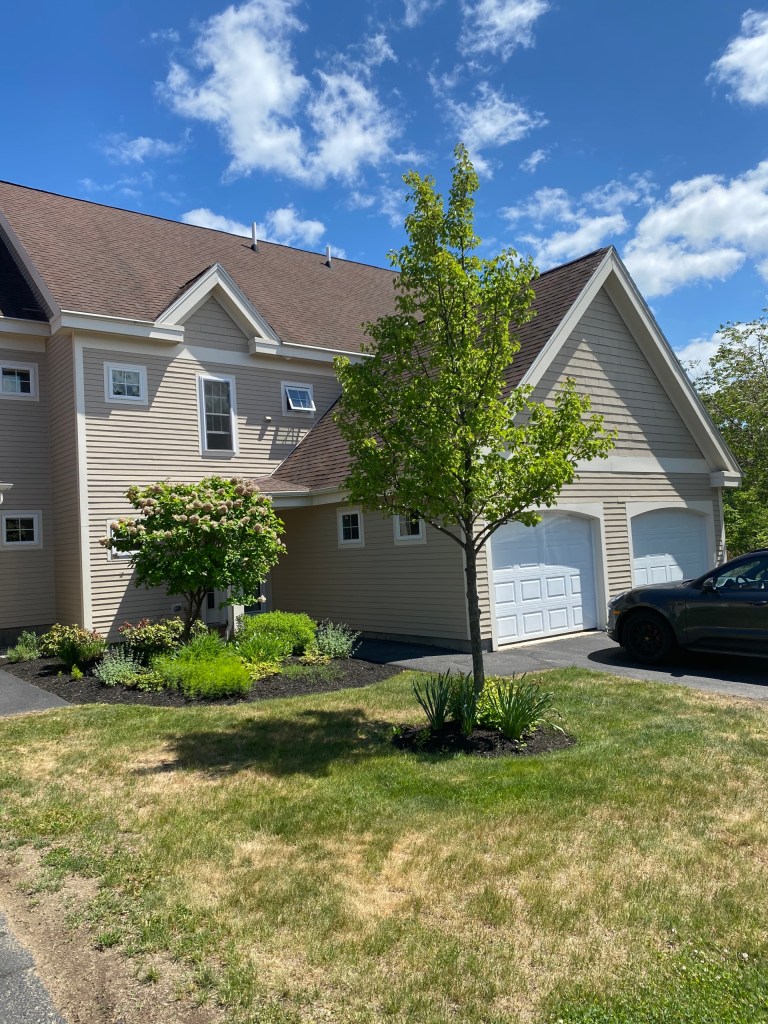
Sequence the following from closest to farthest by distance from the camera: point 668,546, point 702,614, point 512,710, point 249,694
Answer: point 512,710, point 249,694, point 702,614, point 668,546

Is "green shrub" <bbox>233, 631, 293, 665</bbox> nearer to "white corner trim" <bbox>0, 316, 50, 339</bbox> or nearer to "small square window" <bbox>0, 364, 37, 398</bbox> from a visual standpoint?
"small square window" <bbox>0, 364, 37, 398</bbox>

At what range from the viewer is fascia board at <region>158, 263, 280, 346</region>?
15055 mm

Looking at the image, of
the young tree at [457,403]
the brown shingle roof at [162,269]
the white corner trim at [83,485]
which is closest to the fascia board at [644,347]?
the young tree at [457,403]

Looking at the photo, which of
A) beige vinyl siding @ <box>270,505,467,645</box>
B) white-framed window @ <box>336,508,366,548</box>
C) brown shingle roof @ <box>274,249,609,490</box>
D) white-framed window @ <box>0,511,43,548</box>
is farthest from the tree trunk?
white-framed window @ <box>0,511,43,548</box>

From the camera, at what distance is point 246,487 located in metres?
11.8

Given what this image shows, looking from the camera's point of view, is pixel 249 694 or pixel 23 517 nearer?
pixel 249 694

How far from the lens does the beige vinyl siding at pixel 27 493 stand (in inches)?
582

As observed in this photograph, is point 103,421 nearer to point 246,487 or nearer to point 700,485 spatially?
point 246,487

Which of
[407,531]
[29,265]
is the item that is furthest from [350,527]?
[29,265]

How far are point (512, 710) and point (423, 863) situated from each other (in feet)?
8.54

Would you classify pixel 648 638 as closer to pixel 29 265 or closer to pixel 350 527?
pixel 350 527

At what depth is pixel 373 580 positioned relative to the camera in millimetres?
14289

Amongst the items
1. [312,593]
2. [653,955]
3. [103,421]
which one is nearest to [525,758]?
[653,955]

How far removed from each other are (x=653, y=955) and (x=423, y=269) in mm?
6095
